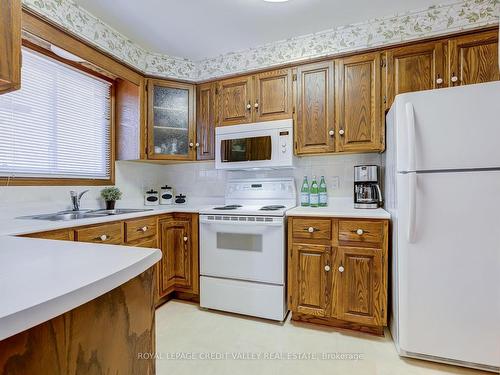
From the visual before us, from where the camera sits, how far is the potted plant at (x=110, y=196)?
2.39 meters

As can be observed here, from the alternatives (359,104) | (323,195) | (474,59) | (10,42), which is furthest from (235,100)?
(10,42)

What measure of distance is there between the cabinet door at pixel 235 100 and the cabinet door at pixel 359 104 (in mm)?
795

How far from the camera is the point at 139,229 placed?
82.8 inches

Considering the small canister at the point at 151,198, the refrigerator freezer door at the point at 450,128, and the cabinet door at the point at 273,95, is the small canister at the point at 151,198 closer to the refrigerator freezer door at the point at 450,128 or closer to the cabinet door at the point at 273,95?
the cabinet door at the point at 273,95

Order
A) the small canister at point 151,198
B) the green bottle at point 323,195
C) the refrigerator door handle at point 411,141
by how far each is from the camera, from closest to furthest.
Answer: the refrigerator door handle at point 411,141
the green bottle at point 323,195
the small canister at point 151,198

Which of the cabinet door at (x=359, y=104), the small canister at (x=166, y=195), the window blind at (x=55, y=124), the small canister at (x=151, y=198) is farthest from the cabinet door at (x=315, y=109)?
the window blind at (x=55, y=124)

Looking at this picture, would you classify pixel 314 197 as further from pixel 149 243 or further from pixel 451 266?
pixel 149 243

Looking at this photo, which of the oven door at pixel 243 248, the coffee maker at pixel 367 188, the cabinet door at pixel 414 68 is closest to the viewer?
the cabinet door at pixel 414 68

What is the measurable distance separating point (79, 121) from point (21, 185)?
0.74 meters

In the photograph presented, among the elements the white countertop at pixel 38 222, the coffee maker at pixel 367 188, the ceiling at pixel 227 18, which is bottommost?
the white countertop at pixel 38 222

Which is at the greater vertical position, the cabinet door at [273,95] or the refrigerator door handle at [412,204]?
the cabinet door at [273,95]

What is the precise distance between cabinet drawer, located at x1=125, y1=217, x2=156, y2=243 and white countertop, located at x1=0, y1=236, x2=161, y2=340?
120cm

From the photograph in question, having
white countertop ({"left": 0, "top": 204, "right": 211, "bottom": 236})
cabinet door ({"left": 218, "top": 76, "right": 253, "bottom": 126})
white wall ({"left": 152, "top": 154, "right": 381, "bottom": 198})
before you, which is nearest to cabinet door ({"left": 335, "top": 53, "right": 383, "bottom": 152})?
white wall ({"left": 152, "top": 154, "right": 381, "bottom": 198})

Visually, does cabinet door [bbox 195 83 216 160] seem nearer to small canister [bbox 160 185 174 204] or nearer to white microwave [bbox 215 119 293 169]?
white microwave [bbox 215 119 293 169]
